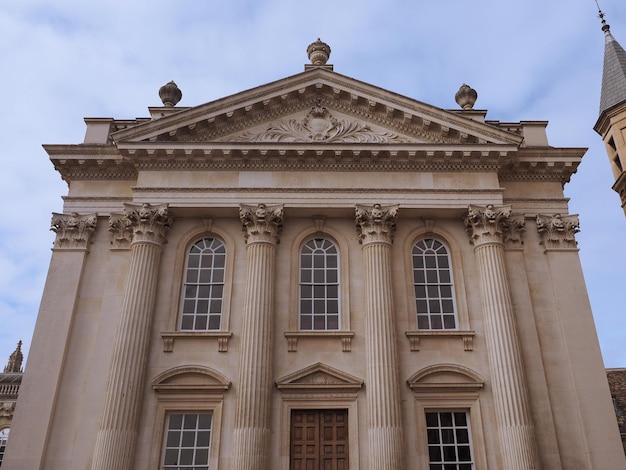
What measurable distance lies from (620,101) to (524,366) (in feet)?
66.0

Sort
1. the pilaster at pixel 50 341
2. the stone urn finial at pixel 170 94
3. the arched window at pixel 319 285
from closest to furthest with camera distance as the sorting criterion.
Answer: the pilaster at pixel 50 341, the arched window at pixel 319 285, the stone urn finial at pixel 170 94

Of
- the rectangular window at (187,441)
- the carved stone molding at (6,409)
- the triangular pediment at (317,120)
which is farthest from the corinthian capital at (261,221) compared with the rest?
the carved stone molding at (6,409)

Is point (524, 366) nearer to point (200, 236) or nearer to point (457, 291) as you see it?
point (457, 291)

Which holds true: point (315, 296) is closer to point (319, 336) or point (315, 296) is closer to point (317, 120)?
point (319, 336)

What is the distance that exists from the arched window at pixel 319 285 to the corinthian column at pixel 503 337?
4.51m

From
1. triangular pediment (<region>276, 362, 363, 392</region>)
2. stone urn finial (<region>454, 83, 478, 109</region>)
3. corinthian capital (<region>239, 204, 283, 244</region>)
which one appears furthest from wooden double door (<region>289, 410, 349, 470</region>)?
stone urn finial (<region>454, 83, 478, 109</region>)

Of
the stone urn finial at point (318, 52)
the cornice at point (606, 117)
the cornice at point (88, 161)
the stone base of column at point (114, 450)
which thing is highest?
the cornice at point (606, 117)

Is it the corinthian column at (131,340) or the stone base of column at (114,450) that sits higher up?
the corinthian column at (131,340)

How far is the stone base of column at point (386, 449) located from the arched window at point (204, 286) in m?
5.69

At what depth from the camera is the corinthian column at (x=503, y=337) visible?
15242 mm

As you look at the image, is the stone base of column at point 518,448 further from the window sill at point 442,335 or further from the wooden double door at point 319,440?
the wooden double door at point 319,440

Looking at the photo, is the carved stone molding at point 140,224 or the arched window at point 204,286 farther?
the carved stone molding at point 140,224

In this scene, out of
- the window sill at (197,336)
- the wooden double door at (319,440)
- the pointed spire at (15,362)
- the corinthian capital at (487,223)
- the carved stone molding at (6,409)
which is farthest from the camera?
the pointed spire at (15,362)

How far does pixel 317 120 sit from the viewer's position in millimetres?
19969
